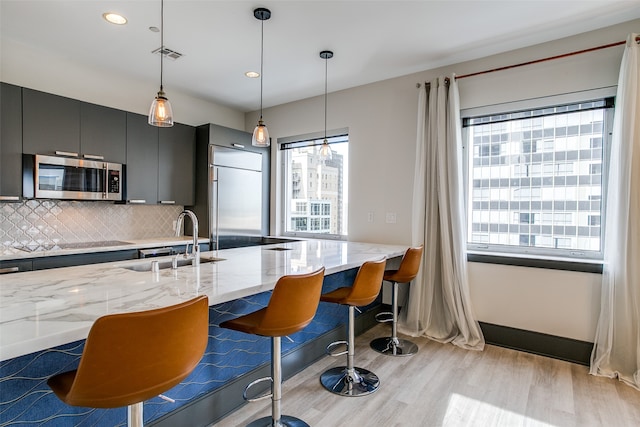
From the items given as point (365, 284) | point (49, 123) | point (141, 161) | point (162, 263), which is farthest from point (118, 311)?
point (141, 161)

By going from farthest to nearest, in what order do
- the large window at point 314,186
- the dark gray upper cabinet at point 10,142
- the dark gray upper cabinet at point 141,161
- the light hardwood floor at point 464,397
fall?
the large window at point 314,186 < the dark gray upper cabinet at point 141,161 < the dark gray upper cabinet at point 10,142 < the light hardwood floor at point 464,397

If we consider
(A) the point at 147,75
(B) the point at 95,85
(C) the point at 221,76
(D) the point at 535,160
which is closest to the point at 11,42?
(B) the point at 95,85

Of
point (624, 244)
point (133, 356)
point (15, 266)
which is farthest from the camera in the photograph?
point (15, 266)

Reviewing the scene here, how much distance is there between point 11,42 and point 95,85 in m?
0.69

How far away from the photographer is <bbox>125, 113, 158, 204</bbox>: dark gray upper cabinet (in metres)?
Result: 3.56

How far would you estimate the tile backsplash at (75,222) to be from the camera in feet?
10.0

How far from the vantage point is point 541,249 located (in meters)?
3.07

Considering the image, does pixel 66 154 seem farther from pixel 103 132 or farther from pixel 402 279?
pixel 402 279

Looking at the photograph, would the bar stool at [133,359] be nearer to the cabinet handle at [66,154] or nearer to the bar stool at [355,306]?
the bar stool at [355,306]

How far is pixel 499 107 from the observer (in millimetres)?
3146

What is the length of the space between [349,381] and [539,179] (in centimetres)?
241

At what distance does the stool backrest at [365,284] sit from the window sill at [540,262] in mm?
1380

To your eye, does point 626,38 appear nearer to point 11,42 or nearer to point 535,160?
point 535,160

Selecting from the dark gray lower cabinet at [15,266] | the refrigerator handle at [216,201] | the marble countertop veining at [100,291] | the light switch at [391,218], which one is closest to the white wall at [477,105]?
the light switch at [391,218]
